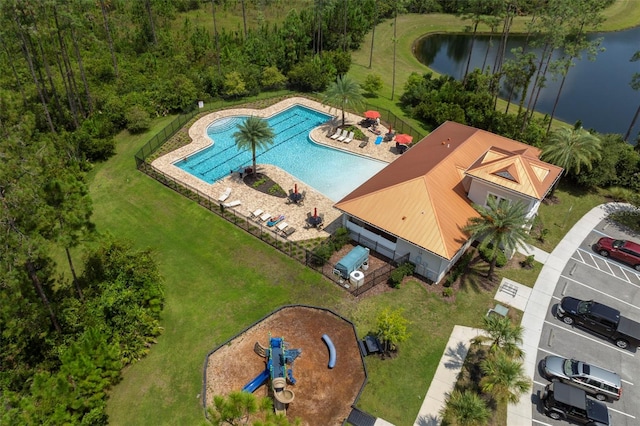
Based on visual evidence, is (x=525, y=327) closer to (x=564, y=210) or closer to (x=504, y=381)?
(x=504, y=381)

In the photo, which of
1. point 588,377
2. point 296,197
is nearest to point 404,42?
point 296,197

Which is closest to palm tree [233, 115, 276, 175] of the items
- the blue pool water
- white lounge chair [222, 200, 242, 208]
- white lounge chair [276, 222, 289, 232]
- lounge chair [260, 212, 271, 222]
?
the blue pool water

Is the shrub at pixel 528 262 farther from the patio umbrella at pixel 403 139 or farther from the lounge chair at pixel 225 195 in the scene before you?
the lounge chair at pixel 225 195

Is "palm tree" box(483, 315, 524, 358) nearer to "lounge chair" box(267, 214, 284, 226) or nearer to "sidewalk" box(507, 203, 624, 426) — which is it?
"sidewalk" box(507, 203, 624, 426)

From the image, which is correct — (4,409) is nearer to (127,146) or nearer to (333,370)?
(333,370)

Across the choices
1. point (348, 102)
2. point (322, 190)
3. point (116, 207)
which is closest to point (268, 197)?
point (322, 190)

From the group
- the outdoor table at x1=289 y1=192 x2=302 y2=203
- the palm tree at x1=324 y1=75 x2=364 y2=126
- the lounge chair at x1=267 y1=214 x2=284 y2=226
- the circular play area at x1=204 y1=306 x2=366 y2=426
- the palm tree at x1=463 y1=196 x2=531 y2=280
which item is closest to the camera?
the circular play area at x1=204 y1=306 x2=366 y2=426
